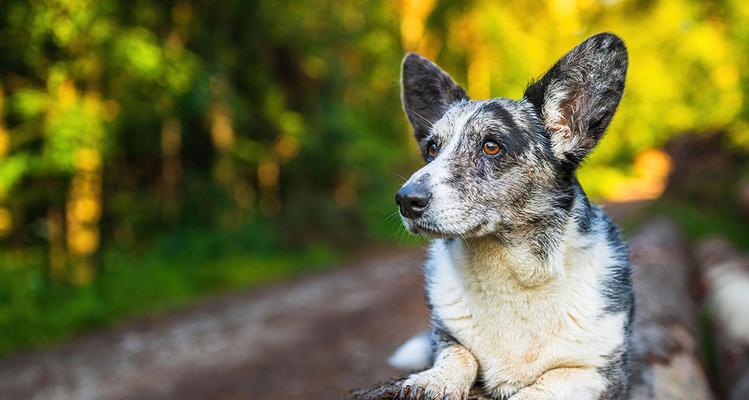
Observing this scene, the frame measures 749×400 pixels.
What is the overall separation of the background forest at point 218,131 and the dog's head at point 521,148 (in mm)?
490

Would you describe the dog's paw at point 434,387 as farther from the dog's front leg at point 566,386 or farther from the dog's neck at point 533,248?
the dog's neck at point 533,248

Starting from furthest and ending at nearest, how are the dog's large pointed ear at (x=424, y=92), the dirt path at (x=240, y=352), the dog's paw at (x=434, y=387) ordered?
the dirt path at (x=240, y=352)
the dog's large pointed ear at (x=424, y=92)
the dog's paw at (x=434, y=387)

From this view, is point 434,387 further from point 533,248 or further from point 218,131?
point 218,131

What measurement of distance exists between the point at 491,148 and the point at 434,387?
135 cm

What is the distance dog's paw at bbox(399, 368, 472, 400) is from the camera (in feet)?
9.20

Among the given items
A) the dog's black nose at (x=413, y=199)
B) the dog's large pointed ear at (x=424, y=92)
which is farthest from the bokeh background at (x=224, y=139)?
the dog's black nose at (x=413, y=199)

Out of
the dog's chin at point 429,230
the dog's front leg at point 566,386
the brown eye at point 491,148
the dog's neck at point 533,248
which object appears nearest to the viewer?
the dog's front leg at point 566,386

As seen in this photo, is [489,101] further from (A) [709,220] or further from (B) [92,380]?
(A) [709,220]

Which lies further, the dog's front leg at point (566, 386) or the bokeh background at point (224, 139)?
the bokeh background at point (224, 139)

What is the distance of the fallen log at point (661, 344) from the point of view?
13.1 ft

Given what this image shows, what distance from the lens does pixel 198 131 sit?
16672 millimetres

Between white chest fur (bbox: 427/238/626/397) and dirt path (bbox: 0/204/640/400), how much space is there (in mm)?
1884

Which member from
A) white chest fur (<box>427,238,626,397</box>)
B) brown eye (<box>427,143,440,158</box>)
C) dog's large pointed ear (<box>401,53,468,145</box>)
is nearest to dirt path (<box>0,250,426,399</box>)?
dog's large pointed ear (<box>401,53,468,145</box>)

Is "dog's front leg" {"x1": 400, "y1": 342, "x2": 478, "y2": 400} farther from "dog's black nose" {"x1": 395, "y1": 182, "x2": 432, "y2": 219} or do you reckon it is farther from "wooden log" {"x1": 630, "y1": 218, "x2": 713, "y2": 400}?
"wooden log" {"x1": 630, "y1": 218, "x2": 713, "y2": 400}
